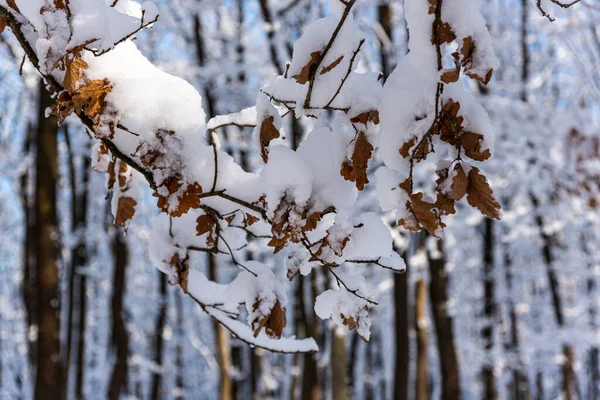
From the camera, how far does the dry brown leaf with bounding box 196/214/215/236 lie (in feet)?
4.89

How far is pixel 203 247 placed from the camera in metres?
1.64

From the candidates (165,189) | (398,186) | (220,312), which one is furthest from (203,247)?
(398,186)

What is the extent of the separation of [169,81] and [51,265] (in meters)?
4.70

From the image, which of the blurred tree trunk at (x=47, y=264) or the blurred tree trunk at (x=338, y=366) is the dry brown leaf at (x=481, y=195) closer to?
the blurred tree trunk at (x=47, y=264)

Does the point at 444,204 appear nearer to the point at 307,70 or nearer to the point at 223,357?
the point at 307,70

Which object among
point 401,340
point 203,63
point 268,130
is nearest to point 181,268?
point 268,130

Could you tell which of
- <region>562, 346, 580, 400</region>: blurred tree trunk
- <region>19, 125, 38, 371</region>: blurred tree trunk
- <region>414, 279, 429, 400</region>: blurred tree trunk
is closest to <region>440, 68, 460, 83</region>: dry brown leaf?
<region>19, 125, 38, 371</region>: blurred tree trunk

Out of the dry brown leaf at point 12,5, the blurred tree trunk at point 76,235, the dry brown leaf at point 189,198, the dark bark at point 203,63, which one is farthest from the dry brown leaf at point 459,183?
the blurred tree trunk at point 76,235

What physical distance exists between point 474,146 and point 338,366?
6.91m

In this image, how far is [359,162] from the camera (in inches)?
46.1

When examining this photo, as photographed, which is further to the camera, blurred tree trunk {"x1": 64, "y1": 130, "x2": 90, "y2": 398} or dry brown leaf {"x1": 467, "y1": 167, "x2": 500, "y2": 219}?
blurred tree trunk {"x1": 64, "y1": 130, "x2": 90, "y2": 398}

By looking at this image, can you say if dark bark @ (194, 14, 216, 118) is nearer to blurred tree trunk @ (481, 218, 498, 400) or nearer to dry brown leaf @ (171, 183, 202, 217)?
blurred tree trunk @ (481, 218, 498, 400)

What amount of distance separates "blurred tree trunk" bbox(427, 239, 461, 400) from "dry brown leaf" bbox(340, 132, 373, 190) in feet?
23.3

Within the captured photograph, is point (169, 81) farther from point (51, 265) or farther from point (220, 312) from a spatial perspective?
point (51, 265)
